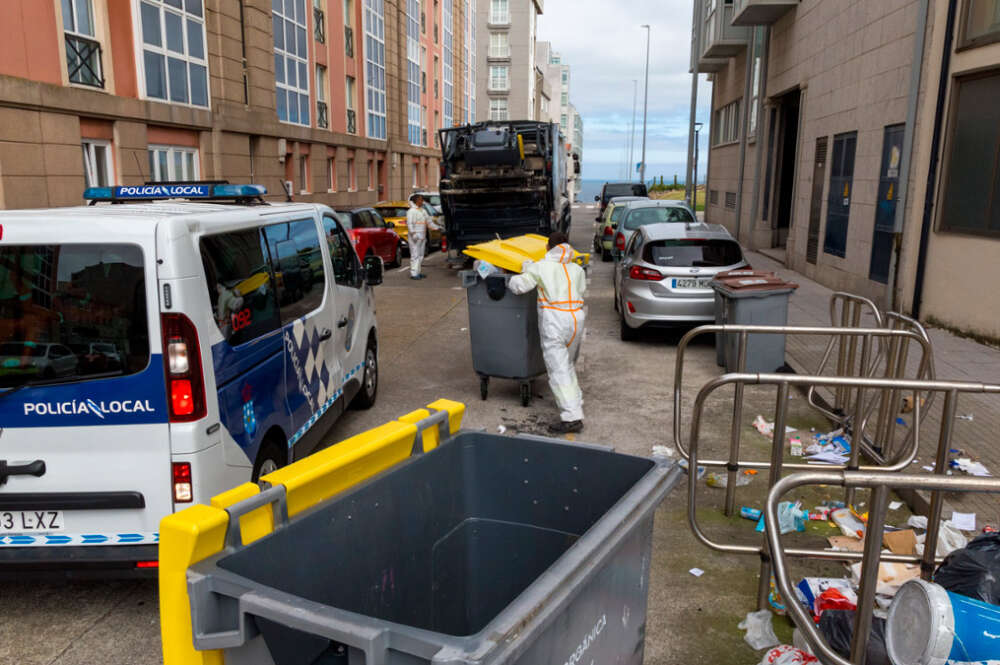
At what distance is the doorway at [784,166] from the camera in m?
21.4

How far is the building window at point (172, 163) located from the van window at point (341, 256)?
11944mm

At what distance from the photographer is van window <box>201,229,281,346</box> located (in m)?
3.93

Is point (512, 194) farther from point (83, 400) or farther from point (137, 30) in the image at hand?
point (83, 400)

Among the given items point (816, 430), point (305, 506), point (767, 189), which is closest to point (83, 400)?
point (305, 506)

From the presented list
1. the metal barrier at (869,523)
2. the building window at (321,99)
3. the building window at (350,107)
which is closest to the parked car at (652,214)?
the metal barrier at (869,523)

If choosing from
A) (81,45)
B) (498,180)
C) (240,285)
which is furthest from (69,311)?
(498,180)

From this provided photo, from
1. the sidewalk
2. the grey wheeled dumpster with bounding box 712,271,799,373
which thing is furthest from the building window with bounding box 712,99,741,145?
the grey wheeled dumpster with bounding box 712,271,799,373

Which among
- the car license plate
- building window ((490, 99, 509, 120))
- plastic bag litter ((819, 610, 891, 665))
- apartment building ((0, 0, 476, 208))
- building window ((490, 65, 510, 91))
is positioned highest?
building window ((490, 65, 510, 91))

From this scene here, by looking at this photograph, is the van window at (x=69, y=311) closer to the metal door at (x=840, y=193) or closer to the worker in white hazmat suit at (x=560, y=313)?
the worker in white hazmat suit at (x=560, y=313)

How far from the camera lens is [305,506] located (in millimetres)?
2496

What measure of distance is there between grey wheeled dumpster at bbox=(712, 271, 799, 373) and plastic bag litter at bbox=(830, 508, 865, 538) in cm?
356

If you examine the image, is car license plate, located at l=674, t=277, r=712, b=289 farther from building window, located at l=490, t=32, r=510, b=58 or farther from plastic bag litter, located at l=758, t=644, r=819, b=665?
building window, located at l=490, t=32, r=510, b=58

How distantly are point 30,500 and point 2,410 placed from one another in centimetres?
45

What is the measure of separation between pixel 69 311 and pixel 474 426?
4145mm
